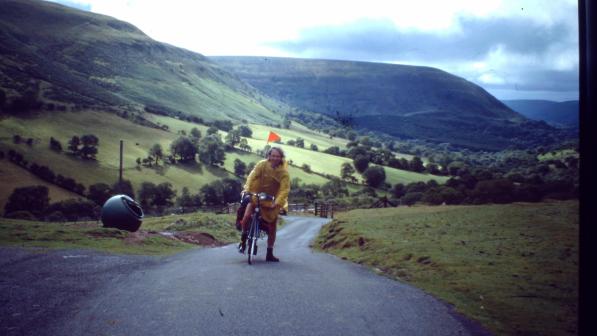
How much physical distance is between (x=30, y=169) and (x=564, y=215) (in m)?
70.2

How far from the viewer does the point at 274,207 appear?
524 inches

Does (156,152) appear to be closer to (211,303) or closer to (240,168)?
(240,168)

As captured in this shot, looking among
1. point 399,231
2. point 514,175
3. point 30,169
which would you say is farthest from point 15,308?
point 30,169

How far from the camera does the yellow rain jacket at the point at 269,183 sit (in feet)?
43.5

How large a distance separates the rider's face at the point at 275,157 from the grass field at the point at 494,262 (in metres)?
3.40

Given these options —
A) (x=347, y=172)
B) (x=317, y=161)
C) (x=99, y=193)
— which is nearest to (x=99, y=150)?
(x=99, y=193)

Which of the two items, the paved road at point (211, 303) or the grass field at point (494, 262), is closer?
the paved road at point (211, 303)

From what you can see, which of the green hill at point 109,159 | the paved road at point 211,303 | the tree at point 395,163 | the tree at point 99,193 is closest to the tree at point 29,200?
the green hill at point 109,159

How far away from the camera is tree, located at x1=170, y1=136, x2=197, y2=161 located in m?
108

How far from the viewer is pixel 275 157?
1317 centimetres

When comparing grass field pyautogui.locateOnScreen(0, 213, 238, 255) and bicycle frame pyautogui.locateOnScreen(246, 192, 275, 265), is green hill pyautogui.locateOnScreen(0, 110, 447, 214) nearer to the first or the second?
grass field pyautogui.locateOnScreen(0, 213, 238, 255)

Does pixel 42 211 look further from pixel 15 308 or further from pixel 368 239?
pixel 15 308

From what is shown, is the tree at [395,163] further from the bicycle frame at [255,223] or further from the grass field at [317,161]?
the bicycle frame at [255,223]

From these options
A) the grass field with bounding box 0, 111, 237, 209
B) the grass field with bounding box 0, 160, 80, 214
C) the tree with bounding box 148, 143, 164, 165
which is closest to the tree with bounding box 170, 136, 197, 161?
the grass field with bounding box 0, 111, 237, 209
